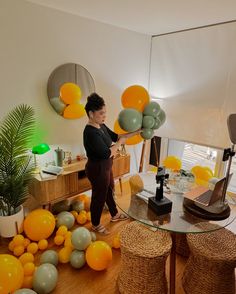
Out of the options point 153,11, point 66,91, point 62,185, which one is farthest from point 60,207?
point 153,11

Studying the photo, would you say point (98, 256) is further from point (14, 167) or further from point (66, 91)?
point (66, 91)

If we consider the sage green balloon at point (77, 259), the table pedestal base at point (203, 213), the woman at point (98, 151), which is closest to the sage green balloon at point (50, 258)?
the sage green balloon at point (77, 259)

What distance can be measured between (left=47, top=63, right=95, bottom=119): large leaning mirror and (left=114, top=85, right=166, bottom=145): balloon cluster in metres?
0.54

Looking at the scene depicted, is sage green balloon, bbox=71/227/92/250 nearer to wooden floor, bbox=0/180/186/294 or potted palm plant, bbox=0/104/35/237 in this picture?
wooden floor, bbox=0/180/186/294

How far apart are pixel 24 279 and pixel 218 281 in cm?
145

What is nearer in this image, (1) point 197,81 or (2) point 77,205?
(2) point 77,205

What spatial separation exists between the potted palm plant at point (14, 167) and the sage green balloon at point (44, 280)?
0.68m

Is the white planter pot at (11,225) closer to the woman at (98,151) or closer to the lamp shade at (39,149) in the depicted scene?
the lamp shade at (39,149)

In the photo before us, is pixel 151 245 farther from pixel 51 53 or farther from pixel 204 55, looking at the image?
pixel 204 55

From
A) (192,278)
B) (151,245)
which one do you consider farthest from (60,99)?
(192,278)

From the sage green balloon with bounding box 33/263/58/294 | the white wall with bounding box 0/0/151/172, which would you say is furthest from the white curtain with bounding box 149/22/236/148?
the sage green balloon with bounding box 33/263/58/294

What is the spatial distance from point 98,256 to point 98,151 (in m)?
0.88

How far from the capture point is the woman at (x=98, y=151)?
1.99m

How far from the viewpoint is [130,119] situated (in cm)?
201
